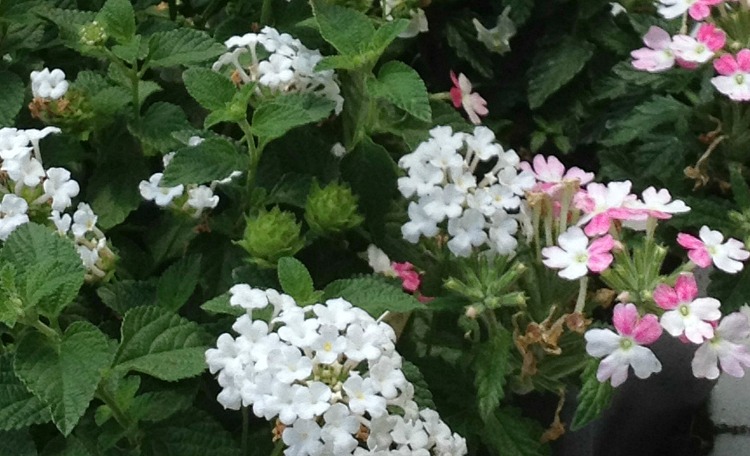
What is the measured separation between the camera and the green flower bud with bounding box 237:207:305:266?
0.80m

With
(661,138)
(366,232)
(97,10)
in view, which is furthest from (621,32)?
(97,10)

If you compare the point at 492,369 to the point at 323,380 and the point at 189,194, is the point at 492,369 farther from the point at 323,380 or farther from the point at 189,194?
the point at 189,194

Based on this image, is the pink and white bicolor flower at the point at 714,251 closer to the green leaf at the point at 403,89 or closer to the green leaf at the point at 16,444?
the green leaf at the point at 403,89

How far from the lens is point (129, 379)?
0.77m

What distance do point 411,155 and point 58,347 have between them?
1.20ft

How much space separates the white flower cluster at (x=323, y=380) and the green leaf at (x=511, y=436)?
16 cm

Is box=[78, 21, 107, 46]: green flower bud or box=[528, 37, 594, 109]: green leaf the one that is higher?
box=[78, 21, 107, 46]: green flower bud

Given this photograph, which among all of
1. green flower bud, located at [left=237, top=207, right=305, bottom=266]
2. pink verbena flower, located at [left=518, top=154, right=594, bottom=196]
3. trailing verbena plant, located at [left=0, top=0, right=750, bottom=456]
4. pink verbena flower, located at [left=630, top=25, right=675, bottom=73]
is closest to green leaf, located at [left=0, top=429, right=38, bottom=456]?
trailing verbena plant, located at [left=0, top=0, right=750, bottom=456]

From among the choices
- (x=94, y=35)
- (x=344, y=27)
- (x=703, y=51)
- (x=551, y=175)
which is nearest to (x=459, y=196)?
(x=551, y=175)

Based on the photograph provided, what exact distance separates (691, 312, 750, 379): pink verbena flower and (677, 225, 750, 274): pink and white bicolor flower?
0.05 meters

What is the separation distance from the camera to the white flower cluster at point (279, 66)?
0.88 m

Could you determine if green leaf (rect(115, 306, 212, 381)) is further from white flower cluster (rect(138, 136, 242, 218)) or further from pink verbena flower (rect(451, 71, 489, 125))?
pink verbena flower (rect(451, 71, 489, 125))

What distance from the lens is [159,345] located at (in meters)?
0.75

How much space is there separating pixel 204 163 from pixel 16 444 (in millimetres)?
294
